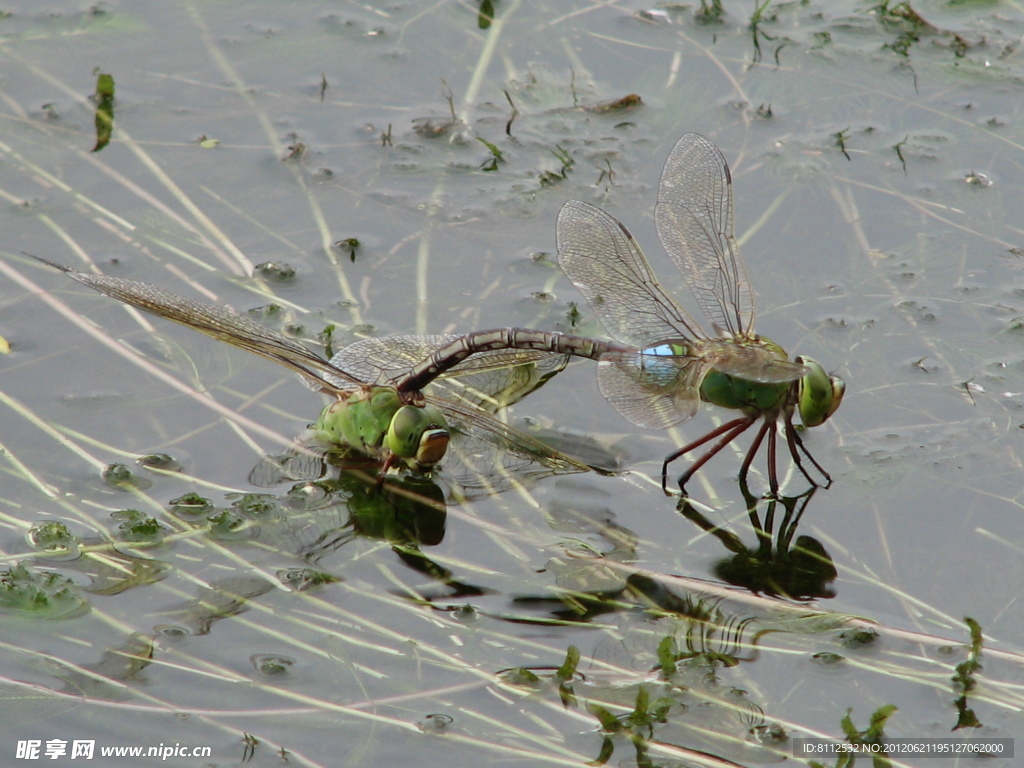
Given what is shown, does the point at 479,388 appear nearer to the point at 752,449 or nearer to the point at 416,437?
the point at 416,437

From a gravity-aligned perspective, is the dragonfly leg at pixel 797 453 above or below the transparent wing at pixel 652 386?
below

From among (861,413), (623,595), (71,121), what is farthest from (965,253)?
(71,121)

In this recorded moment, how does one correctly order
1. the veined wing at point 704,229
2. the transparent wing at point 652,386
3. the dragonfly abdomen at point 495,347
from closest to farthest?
the transparent wing at point 652,386 < the dragonfly abdomen at point 495,347 < the veined wing at point 704,229

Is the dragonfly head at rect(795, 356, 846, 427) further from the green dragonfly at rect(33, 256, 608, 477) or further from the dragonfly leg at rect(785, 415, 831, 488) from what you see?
the green dragonfly at rect(33, 256, 608, 477)

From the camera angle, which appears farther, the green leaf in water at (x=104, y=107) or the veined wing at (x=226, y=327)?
the green leaf in water at (x=104, y=107)

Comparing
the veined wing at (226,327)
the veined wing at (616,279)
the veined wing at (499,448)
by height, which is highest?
the veined wing at (616,279)

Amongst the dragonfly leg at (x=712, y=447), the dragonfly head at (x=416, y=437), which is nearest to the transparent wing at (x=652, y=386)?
the dragonfly leg at (x=712, y=447)

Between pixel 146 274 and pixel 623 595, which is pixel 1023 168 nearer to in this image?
pixel 623 595

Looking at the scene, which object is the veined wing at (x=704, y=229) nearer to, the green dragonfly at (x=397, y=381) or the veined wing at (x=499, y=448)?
the green dragonfly at (x=397, y=381)
